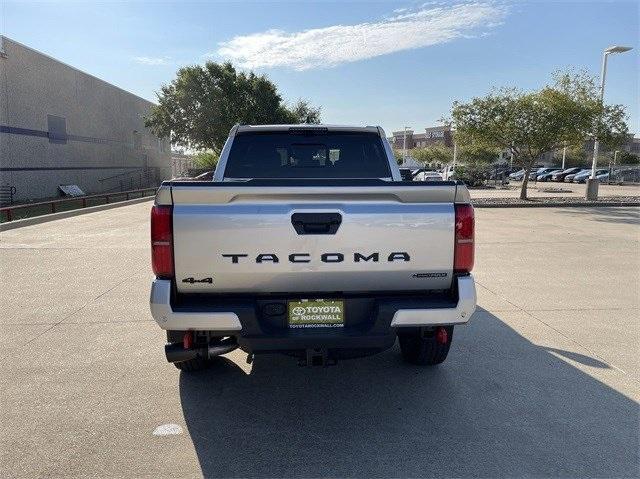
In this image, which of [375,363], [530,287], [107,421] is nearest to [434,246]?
[375,363]

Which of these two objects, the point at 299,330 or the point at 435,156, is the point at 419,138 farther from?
the point at 299,330

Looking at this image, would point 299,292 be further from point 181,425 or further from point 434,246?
point 181,425

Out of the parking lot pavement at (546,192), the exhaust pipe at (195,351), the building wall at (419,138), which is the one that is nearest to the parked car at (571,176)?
the parking lot pavement at (546,192)

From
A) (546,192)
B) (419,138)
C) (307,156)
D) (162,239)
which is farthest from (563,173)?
(419,138)

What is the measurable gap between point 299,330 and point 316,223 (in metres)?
0.71

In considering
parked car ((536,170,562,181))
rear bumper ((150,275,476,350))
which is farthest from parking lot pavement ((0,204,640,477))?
parked car ((536,170,562,181))

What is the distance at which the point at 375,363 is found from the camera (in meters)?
4.41

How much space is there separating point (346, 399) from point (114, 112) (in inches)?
1360

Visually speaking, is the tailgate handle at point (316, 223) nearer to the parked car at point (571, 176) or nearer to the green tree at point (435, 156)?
the parked car at point (571, 176)

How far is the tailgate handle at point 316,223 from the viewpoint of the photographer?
10.0ft

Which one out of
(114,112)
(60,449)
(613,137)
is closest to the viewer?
(60,449)

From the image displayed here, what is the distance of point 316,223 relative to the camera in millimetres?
3061

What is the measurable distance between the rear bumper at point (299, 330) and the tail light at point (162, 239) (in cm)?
10

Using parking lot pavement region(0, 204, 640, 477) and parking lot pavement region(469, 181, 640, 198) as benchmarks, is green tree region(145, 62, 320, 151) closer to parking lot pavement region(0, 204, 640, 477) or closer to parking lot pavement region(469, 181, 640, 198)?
parking lot pavement region(469, 181, 640, 198)
